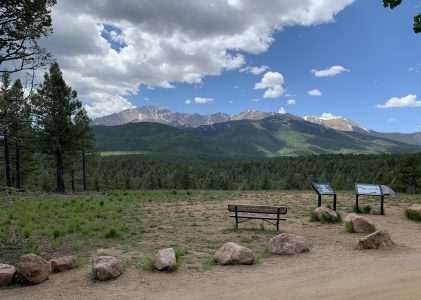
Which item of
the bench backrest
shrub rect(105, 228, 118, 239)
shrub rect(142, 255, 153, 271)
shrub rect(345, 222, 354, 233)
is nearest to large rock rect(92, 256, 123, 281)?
shrub rect(142, 255, 153, 271)

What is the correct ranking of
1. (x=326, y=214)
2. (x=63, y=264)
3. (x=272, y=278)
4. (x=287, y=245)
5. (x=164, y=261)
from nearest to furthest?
(x=272, y=278), (x=164, y=261), (x=63, y=264), (x=287, y=245), (x=326, y=214)

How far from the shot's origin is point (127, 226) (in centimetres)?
1586


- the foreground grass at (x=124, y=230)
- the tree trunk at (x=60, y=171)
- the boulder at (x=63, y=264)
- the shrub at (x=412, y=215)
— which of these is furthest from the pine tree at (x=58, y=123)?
the shrub at (x=412, y=215)

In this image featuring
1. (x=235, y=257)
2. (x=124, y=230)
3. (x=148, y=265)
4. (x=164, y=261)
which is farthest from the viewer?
(x=124, y=230)

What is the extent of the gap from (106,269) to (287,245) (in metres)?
5.73

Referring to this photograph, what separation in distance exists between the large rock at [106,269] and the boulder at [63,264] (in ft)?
3.37

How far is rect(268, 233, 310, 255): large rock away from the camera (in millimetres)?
11328

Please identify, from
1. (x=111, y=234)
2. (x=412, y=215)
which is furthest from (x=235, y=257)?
(x=412, y=215)

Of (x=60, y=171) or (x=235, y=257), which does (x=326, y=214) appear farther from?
(x=60, y=171)

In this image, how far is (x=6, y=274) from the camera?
30.5 ft

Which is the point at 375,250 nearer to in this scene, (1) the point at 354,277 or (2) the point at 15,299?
(1) the point at 354,277

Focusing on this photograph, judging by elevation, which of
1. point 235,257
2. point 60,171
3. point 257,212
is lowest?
point 235,257

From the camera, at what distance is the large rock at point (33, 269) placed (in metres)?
9.27

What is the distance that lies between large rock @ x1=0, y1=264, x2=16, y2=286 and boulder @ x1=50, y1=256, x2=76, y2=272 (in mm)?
1022
